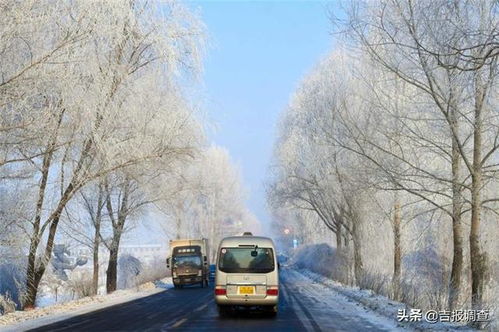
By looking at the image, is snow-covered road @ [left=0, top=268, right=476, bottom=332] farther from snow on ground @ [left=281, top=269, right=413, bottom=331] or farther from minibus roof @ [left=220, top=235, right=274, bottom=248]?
minibus roof @ [left=220, top=235, right=274, bottom=248]

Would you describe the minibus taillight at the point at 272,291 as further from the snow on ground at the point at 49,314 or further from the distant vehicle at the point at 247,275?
the snow on ground at the point at 49,314

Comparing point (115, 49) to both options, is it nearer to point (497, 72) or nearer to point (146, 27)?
point (146, 27)

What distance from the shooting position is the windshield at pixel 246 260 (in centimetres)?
1698

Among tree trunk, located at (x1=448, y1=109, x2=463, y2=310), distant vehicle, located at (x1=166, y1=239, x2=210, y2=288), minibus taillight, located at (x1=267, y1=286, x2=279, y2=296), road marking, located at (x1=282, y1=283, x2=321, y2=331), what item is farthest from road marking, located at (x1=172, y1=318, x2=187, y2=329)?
distant vehicle, located at (x1=166, y1=239, x2=210, y2=288)

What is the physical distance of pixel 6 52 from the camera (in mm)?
13664

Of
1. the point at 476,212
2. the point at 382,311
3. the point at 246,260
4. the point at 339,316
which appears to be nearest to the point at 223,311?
the point at 246,260

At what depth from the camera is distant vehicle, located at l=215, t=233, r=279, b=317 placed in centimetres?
1673

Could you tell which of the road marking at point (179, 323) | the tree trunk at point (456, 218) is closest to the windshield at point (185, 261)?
the road marking at point (179, 323)

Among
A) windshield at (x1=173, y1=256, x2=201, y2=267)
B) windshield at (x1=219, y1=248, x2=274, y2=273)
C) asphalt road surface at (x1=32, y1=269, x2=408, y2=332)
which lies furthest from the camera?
windshield at (x1=173, y1=256, x2=201, y2=267)

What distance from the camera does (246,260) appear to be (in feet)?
56.0

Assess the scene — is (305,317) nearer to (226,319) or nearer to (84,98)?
(226,319)

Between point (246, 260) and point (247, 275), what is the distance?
17.9 inches

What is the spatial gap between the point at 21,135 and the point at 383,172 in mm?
10229

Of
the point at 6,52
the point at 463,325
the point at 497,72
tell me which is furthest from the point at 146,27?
the point at 463,325
